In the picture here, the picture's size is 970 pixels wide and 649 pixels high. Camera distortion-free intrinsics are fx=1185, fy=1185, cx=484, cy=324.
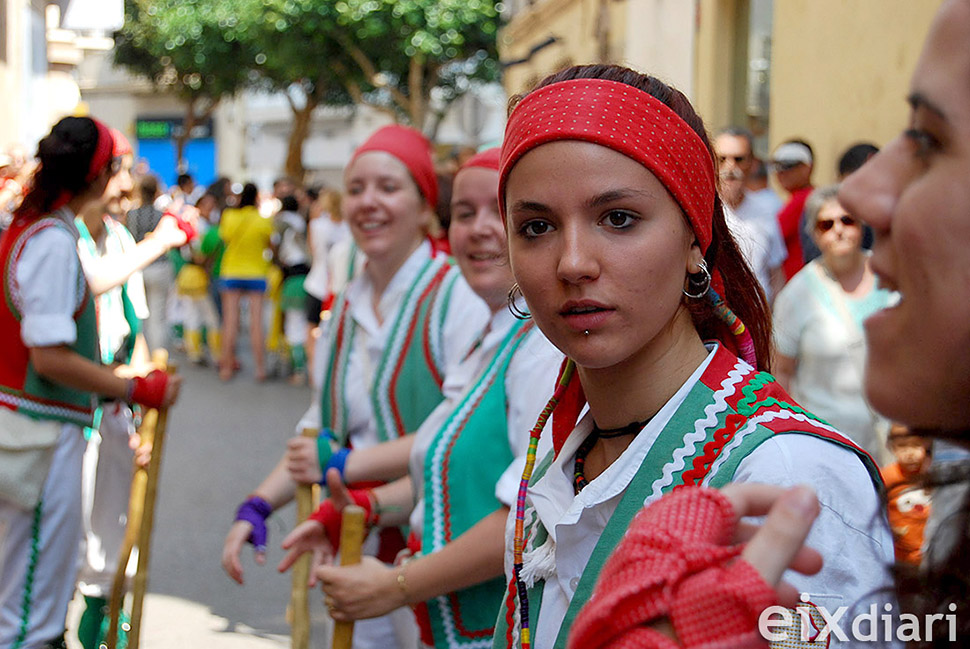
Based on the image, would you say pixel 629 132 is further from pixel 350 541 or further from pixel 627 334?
pixel 350 541

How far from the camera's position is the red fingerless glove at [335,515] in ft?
9.72

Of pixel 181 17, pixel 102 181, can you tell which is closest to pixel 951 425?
pixel 102 181

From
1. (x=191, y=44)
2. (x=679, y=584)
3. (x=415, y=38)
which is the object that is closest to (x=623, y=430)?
(x=679, y=584)

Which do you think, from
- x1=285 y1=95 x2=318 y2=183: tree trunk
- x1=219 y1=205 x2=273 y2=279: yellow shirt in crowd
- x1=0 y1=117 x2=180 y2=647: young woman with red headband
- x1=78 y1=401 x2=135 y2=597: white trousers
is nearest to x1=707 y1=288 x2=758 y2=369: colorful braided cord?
x1=0 y1=117 x2=180 y2=647: young woman with red headband

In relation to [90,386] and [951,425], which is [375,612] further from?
[90,386]

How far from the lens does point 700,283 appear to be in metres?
1.75

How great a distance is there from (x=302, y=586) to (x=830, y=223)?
262 cm

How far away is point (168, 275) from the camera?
1331 centimetres

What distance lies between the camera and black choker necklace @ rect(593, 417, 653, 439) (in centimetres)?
171

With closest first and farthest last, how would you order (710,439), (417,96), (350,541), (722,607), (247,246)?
(722,607) → (710,439) → (350,541) → (247,246) → (417,96)

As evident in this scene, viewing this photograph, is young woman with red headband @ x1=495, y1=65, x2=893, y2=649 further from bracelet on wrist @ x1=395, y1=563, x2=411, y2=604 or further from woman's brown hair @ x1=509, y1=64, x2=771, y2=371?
bracelet on wrist @ x1=395, y1=563, x2=411, y2=604

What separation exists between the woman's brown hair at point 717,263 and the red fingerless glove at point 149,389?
9.10 feet

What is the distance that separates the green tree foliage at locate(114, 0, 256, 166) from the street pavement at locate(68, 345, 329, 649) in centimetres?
1868

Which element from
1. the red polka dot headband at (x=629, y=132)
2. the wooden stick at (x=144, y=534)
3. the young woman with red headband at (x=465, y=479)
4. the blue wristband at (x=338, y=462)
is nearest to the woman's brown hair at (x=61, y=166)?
the wooden stick at (x=144, y=534)
